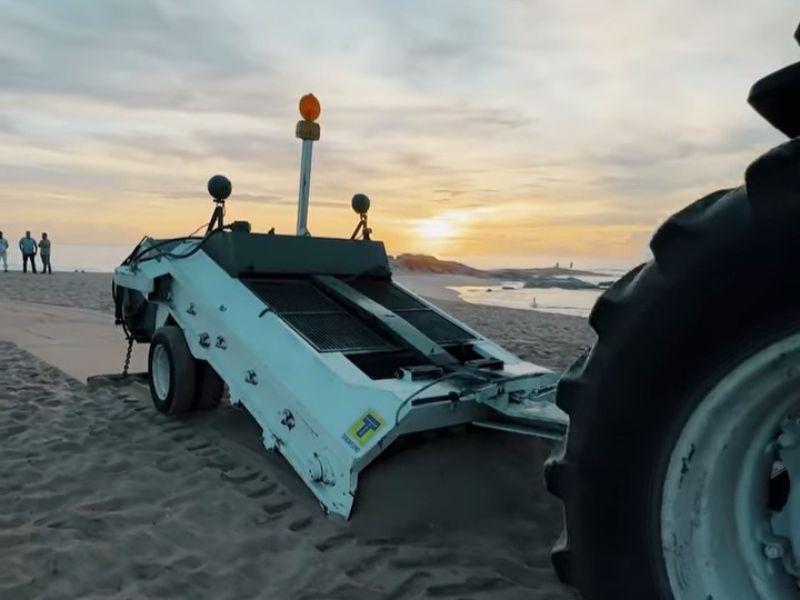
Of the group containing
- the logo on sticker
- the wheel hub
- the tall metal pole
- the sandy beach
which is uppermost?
the tall metal pole

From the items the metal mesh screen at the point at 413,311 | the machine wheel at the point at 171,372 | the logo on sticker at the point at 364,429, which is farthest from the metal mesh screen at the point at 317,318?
the machine wheel at the point at 171,372

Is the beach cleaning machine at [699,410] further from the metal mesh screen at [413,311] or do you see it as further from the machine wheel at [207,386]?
the machine wheel at [207,386]

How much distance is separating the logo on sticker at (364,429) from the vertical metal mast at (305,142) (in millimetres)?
2497

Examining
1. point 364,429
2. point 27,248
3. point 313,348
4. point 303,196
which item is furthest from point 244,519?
point 27,248

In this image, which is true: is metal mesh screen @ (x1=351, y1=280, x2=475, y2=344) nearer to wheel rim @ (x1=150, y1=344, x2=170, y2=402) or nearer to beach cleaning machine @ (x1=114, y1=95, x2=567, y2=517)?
beach cleaning machine @ (x1=114, y1=95, x2=567, y2=517)

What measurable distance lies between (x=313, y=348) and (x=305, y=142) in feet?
7.16

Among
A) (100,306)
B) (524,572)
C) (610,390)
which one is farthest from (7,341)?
(610,390)

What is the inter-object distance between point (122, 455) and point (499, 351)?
7.41 feet

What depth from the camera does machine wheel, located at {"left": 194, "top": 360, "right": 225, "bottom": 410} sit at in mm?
4766

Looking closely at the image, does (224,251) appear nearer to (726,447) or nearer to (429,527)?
(429,527)

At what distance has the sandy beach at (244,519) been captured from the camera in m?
2.78

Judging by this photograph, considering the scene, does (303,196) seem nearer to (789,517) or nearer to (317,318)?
(317,318)

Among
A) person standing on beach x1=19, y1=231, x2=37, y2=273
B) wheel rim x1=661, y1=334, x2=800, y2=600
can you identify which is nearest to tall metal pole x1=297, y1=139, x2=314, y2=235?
wheel rim x1=661, y1=334, x2=800, y2=600

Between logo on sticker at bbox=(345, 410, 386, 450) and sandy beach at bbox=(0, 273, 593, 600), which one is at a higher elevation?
logo on sticker at bbox=(345, 410, 386, 450)
